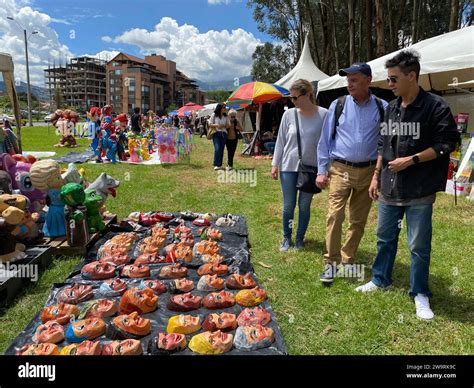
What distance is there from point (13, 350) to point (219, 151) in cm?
880

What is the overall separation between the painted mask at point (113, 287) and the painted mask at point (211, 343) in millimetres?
1115

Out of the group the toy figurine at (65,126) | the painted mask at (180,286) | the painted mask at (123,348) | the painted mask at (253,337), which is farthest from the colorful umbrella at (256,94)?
the painted mask at (123,348)

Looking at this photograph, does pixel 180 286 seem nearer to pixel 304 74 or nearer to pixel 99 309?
pixel 99 309

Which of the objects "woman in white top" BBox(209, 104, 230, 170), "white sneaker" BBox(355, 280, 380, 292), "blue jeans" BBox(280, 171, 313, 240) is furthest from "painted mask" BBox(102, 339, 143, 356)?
"woman in white top" BBox(209, 104, 230, 170)

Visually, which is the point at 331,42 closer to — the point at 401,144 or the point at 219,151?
the point at 219,151

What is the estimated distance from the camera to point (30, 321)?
299cm

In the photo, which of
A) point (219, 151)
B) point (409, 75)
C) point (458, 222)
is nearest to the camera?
point (409, 75)

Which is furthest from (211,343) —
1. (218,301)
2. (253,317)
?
(218,301)

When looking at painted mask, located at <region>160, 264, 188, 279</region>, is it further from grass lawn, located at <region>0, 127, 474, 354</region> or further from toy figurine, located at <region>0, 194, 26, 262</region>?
toy figurine, located at <region>0, 194, 26, 262</region>

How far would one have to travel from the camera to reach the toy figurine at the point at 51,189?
4.36 meters

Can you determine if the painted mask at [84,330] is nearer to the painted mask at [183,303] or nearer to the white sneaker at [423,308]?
the painted mask at [183,303]

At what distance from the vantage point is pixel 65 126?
684 inches

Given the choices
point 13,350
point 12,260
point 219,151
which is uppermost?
point 219,151
